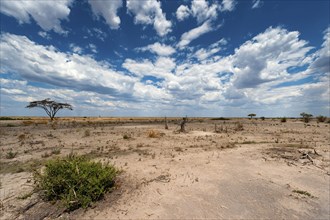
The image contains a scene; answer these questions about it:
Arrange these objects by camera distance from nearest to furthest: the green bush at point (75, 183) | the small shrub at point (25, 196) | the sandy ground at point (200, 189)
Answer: the sandy ground at point (200, 189) → the green bush at point (75, 183) → the small shrub at point (25, 196)

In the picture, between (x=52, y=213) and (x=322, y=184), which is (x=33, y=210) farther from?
(x=322, y=184)

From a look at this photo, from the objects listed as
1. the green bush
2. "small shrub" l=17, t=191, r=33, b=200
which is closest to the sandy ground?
"small shrub" l=17, t=191, r=33, b=200

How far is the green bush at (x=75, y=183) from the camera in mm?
5398

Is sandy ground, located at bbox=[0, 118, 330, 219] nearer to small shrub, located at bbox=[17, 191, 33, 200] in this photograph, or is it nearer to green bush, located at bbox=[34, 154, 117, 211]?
small shrub, located at bbox=[17, 191, 33, 200]

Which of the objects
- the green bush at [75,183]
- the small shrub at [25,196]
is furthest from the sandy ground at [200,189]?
the green bush at [75,183]

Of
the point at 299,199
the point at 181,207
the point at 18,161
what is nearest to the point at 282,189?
the point at 299,199

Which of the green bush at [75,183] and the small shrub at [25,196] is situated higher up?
the green bush at [75,183]

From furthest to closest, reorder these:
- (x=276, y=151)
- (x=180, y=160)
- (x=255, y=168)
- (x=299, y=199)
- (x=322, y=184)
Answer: (x=276, y=151), (x=180, y=160), (x=255, y=168), (x=322, y=184), (x=299, y=199)

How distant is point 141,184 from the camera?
680cm

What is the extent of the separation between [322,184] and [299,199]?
2014 millimetres

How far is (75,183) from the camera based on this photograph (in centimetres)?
577

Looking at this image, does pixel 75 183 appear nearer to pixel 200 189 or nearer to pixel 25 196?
pixel 25 196

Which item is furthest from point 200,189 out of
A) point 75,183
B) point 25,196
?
point 25,196

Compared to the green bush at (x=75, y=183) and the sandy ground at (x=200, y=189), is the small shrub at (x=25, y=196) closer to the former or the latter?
the sandy ground at (x=200, y=189)
